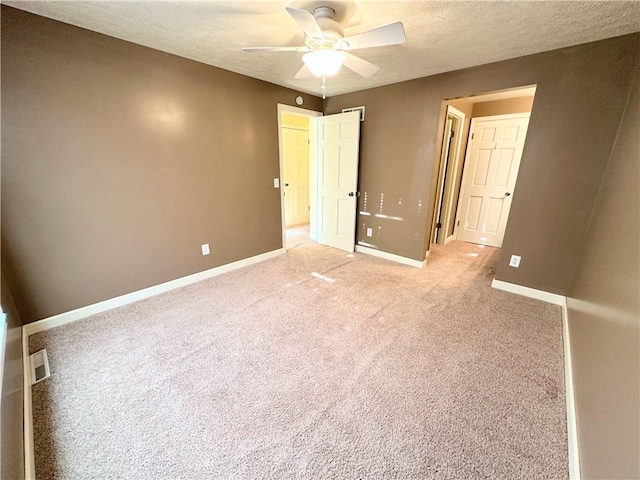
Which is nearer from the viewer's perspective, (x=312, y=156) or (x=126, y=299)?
(x=126, y=299)

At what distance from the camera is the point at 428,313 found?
2402mm

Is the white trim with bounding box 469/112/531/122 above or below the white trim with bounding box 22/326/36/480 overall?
above

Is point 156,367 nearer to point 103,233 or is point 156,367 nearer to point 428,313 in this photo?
point 103,233

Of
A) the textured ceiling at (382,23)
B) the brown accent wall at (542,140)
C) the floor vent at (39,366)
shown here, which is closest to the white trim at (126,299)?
the floor vent at (39,366)

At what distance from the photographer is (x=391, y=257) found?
377cm

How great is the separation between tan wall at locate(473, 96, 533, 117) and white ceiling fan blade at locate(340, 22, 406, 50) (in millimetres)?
3287

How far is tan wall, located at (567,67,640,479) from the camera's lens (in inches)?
35.1

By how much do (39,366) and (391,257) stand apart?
3699 mm

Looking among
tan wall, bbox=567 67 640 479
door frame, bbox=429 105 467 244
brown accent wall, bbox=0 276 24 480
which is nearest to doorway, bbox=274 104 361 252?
door frame, bbox=429 105 467 244

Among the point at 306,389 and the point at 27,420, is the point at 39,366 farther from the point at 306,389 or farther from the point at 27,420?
the point at 306,389

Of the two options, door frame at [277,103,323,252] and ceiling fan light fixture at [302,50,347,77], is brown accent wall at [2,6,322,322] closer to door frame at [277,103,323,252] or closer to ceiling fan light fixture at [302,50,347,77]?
door frame at [277,103,323,252]

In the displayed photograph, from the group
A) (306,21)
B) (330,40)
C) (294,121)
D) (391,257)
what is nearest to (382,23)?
(330,40)

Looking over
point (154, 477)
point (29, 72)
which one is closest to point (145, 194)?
point (29, 72)

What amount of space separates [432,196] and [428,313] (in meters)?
1.65
